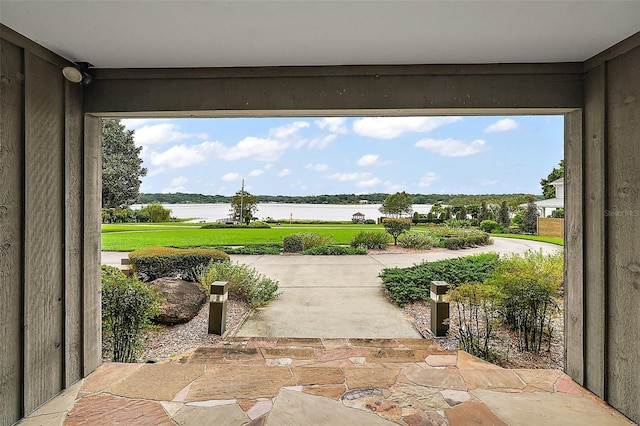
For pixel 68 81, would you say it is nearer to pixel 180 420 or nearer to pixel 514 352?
pixel 180 420

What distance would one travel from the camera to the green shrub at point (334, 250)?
6.07m

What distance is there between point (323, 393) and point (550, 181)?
167 inches

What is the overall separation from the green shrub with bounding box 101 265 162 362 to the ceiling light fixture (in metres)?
1.74

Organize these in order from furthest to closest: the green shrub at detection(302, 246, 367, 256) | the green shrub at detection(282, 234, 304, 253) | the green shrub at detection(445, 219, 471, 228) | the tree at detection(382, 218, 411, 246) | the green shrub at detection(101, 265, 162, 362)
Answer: the green shrub at detection(302, 246, 367, 256), the green shrub at detection(282, 234, 304, 253), the tree at detection(382, 218, 411, 246), the green shrub at detection(445, 219, 471, 228), the green shrub at detection(101, 265, 162, 362)

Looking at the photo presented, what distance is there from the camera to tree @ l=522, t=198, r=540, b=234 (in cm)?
477

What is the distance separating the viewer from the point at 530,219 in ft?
16.3

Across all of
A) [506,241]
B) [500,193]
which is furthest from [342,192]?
[506,241]

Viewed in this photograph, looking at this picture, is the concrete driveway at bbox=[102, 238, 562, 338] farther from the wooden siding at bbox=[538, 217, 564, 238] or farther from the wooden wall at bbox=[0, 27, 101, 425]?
the wooden wall at bbox=[0, 27, 101, 425]

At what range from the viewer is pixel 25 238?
2.02 meters

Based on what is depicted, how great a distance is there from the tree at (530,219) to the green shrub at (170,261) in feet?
14.4

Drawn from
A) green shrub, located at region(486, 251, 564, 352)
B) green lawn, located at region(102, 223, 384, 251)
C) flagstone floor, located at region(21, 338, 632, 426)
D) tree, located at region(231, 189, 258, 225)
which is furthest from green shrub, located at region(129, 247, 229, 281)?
green shrub, located at region(486, 251, 564, 352)

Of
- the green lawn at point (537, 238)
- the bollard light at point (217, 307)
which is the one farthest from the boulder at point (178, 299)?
the green lawn at point (537, 238)

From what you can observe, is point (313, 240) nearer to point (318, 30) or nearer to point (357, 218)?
point (357, 218)

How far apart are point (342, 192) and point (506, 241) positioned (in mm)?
2596
